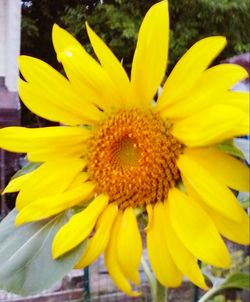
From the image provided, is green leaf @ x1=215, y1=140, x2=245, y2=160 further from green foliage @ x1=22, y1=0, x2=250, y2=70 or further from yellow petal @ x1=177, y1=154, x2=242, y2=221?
green foliage @ x1=22, y1=0, x2=250, y2=70

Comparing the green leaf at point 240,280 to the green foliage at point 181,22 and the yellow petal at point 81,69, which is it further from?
the green foliage at point 181,22

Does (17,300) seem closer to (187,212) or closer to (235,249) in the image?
(235,249)

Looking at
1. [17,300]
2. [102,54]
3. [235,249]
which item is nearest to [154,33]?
[102,54]

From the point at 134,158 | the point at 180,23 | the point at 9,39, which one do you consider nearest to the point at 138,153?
the point at 134,158

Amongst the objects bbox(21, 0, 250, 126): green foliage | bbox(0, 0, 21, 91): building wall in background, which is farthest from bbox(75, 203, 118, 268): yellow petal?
bbox(0, 0, 21, 91): building wall in background

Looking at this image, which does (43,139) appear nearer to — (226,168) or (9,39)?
(226,168)
